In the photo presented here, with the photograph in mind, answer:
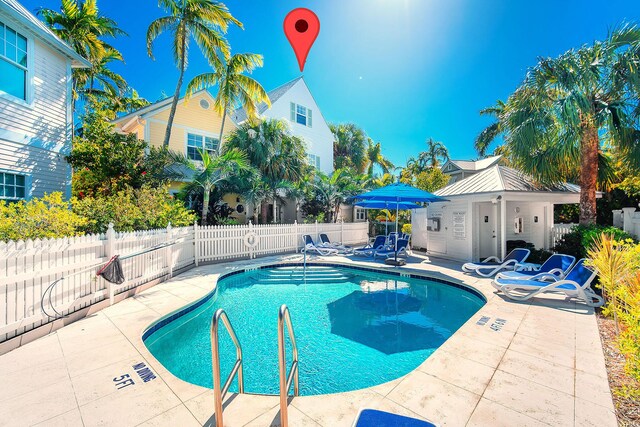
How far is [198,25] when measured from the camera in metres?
13.4

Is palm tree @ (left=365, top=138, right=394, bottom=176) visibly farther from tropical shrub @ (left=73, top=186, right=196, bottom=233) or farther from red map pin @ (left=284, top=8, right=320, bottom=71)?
red map pin @ (left=284, top=8, right=320, bottom=71)

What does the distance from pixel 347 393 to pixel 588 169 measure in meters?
10.8

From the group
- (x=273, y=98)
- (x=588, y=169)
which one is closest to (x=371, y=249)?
(x=588, y=169)

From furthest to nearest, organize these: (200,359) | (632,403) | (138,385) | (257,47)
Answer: (257,47), (200,359), (138,385), (632,403)

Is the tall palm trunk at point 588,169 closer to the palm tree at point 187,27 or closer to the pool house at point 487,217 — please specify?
the pool house at point 487,217

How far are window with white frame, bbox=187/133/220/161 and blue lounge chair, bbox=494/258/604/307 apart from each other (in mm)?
15245

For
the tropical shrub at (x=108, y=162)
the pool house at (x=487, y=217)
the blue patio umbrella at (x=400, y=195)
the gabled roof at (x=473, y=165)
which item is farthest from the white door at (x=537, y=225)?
the tropical shrub at (x=108, y=162)

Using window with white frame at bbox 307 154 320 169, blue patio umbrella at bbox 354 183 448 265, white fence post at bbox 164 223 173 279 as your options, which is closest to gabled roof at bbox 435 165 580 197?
blue patio umbrella at bbox 354 183 448 265

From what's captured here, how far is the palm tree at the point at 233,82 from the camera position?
14555 mm

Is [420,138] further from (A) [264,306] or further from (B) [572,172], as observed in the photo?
(A) [264,306]

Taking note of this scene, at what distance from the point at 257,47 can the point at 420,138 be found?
2362 cm

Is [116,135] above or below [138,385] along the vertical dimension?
above

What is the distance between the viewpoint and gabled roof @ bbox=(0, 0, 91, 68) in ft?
23.9

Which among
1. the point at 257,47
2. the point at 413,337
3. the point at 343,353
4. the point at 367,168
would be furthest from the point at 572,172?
the point at 367,168
